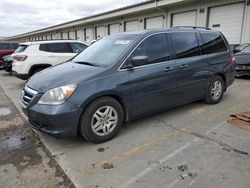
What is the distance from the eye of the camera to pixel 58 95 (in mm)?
3434

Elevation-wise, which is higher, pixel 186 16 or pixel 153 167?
pixel 186 16

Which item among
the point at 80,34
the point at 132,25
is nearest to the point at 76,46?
the point at 132,25

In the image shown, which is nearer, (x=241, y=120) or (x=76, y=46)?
(x=241, y=120)

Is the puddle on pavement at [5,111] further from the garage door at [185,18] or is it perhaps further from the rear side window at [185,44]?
the garage door at [185,18]

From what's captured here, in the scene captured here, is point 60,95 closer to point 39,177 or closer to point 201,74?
point 39,177

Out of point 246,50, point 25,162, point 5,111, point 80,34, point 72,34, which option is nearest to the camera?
point 25,162

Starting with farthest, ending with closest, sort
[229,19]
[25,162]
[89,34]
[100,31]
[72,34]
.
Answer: [72,34] < [89,34] < [100,31] < [229,19] < [25,162]

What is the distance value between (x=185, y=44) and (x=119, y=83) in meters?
1.91

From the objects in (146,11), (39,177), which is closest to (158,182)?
(39,177)

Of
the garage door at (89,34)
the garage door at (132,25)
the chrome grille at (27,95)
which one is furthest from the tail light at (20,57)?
the garage door at (89,34)

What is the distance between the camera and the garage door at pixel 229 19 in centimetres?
1218

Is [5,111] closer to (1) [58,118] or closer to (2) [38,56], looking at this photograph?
(2) [38,56]

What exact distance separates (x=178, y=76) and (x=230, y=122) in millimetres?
1302

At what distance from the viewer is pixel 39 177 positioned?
2955 millimetres
